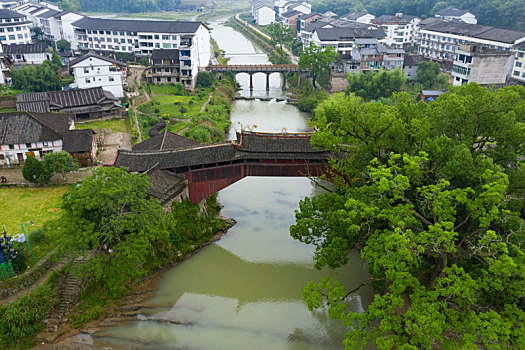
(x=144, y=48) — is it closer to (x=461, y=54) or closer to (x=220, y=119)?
(x=220, y=119)

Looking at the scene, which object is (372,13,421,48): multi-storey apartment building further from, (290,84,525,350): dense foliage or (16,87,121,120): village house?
(290,84,525,350): dense foliage

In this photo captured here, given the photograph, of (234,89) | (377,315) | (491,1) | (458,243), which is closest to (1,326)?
(377,315)

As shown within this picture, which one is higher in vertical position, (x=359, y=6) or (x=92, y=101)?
(x=359, y=6)

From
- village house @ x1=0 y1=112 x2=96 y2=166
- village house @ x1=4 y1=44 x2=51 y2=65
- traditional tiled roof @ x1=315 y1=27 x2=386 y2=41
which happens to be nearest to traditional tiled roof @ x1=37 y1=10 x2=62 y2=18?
village house @ x1=4 y1=44 x2=51 y2=65

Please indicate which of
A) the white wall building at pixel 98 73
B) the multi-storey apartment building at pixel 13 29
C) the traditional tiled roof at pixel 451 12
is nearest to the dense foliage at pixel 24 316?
the white wall building at pixel 98 73

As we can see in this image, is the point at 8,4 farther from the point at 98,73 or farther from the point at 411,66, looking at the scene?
the point at 411,66

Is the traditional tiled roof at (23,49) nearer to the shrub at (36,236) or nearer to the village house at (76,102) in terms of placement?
the village house at (76,102)

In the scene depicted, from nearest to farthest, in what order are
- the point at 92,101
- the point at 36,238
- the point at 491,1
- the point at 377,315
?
the point at 377,315 < the point at 36,238 < the point at 92,101 < the point at 491,1
